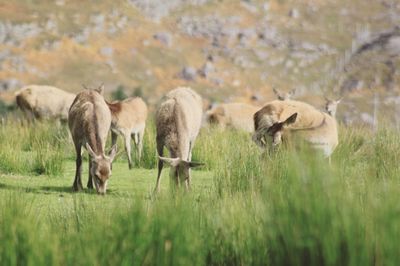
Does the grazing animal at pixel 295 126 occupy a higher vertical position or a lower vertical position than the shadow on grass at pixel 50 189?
higher

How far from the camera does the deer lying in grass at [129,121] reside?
1326 cm

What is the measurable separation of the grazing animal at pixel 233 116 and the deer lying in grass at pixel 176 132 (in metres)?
11.8

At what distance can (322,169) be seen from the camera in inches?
165

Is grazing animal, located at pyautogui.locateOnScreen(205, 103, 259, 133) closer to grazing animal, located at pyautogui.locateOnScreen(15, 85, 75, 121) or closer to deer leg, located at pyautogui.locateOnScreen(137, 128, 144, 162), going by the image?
grazing animal, located at pyautogui.locateOnScreen(15, 85, 75, 121)

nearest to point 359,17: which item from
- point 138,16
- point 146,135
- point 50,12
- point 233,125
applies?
point 138,16

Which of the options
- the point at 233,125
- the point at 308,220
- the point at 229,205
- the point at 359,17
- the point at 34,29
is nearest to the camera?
the point at 308,220

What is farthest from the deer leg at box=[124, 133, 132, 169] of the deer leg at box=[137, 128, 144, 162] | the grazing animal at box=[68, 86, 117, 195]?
the grazing animal at box=[68, 86, 117, 195]

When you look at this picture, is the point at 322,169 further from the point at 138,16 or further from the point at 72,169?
the point at 138,16

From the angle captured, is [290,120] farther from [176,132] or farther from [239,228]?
[239,228]

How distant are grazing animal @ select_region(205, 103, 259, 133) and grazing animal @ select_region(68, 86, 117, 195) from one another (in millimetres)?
11796

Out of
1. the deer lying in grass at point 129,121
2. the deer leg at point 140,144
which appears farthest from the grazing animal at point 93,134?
the deer lying in grass at point 129,121

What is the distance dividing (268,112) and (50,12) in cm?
8754

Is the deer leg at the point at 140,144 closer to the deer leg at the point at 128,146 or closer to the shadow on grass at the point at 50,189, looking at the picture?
the deer leg at the point at 128,146

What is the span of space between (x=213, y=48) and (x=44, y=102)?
85718 mm
